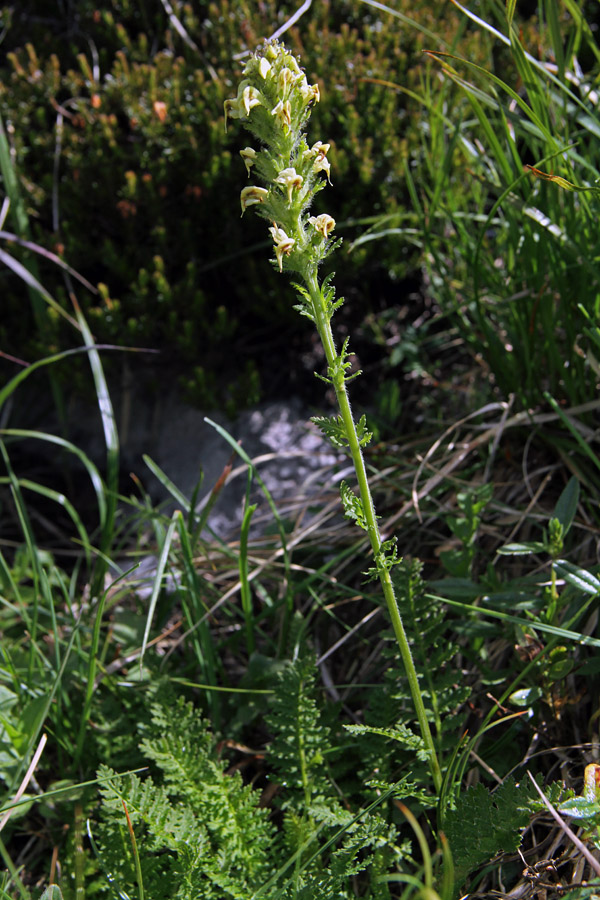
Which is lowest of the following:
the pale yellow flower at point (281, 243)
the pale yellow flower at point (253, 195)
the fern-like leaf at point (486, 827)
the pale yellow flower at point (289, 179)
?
the fern-like leaf at point (486, 827)

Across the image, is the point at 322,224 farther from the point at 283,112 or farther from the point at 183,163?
the point at 183,163

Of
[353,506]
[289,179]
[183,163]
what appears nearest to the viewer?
[289,179]

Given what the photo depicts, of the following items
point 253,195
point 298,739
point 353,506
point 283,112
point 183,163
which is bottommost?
point 298,739

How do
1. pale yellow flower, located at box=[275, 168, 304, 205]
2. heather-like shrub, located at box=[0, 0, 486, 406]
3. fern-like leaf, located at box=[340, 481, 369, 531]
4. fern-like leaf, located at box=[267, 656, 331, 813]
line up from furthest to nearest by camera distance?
1. heather-like shrub, located at box=[0, 0, 486, 406]
2. fern-like leaf, located at box=[267, 656, 331, 813]
3. fern-like leaf, located at box=[340, 481, 369, 531]
4. pale yellow flower, located at box=[275, 168, 304, 205]

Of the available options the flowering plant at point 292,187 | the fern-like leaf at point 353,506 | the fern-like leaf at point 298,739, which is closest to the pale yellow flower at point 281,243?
the flowering plant at point 292,187

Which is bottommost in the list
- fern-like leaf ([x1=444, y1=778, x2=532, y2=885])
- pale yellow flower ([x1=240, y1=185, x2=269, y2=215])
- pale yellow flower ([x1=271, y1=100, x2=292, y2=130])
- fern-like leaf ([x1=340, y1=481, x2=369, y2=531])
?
fern-like leaf ([x1=444, y1=778, x2=532, y2=885])

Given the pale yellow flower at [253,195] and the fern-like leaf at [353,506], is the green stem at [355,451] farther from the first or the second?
the pale yellow flower at [253,195]

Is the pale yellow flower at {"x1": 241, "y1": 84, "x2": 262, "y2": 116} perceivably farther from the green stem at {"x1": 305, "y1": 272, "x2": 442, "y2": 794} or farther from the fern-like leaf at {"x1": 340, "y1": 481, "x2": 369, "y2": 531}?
the fern-like leaf at {"x1": 340, "y1": 481, "x2": 369, "y2": 531}

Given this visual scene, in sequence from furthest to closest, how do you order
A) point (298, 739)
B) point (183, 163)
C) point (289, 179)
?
point (183, 163) < point (298, 739) < point (289, 179)

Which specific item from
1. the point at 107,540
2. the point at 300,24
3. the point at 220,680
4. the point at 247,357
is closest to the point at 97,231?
the point at 247,357

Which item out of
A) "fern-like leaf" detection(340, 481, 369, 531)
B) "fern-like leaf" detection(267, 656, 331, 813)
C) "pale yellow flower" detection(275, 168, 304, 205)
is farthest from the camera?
"fern-like leaf" detection(267, 656, 331, 813)

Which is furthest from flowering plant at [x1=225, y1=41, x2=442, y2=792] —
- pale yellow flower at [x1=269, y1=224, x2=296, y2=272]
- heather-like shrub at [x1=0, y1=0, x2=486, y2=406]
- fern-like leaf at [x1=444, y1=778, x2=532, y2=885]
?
heather-like shrub at [x1=0, y1=0, x2=486, y2=406]

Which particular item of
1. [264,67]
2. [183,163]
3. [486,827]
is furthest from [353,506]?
[183,163]

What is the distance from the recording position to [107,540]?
6.64ft
